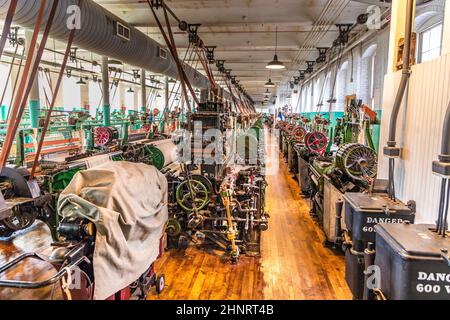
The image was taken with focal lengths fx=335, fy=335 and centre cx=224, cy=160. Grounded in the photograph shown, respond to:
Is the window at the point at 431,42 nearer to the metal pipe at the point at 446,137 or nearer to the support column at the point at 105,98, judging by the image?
the metal pipe at the point at 446,137

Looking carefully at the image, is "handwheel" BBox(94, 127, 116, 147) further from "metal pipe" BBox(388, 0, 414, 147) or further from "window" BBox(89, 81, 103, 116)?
"window" BBox(89, 81, 103, 116)

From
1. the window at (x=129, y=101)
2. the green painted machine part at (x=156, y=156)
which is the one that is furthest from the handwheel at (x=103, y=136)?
the window at (x=129, y=101)

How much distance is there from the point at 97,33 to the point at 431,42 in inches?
203

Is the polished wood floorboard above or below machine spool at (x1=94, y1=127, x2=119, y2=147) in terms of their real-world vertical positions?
below

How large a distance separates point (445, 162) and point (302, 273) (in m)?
2.46

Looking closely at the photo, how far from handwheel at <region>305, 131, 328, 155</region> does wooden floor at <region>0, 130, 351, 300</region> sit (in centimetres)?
229

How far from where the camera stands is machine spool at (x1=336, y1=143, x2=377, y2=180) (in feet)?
12.1

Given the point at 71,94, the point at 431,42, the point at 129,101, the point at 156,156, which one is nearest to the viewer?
the point at 431,42

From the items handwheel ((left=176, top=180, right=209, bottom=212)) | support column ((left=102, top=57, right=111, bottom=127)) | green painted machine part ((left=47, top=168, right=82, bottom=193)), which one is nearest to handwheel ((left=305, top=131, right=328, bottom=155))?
handwheel ((left=176, top=180, right=209, bottom=212))

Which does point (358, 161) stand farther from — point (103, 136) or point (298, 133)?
point (298, 133)

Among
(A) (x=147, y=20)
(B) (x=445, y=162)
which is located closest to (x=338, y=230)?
(B) (x=445, y=162)

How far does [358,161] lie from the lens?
371 centimetres

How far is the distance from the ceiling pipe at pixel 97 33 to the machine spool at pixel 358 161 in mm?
3425

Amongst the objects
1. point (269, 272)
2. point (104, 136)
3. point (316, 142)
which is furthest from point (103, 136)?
point (269, 272)
